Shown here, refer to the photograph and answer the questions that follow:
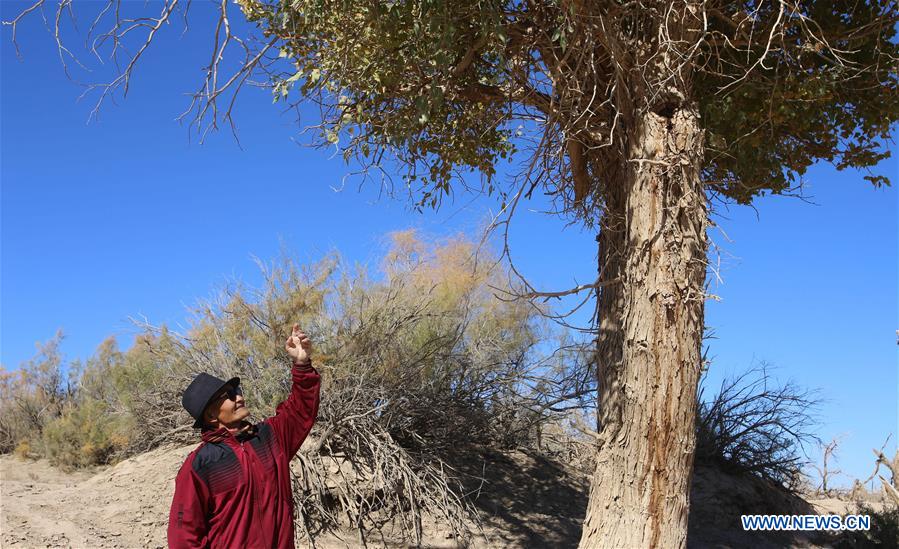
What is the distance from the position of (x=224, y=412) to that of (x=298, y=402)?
16.5 inches

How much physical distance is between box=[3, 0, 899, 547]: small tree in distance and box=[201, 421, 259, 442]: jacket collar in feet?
8.97

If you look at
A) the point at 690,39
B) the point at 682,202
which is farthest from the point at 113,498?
the point at 690,39

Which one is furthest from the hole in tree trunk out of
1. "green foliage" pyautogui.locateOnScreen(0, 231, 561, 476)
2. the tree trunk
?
"green foliage" pyautogui.locateOnScreen(0, 231, 561, 476)

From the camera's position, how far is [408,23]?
665 cm

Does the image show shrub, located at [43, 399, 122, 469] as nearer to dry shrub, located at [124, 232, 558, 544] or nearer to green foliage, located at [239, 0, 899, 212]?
dry shrub, located at [124, 232, 558, 544]

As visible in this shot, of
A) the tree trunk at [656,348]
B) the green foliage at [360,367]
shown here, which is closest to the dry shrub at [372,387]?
the green foliage at [360,367]

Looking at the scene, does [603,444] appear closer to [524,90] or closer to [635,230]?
[635,230]

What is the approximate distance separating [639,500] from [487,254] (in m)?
11.7

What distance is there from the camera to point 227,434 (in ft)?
13.6

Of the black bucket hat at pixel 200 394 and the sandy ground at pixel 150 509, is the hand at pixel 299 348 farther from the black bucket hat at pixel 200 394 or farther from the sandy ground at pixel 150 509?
the sandy ground at pixel 150 509

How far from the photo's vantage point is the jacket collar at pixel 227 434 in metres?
4.14

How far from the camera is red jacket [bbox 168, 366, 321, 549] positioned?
12.9 ft

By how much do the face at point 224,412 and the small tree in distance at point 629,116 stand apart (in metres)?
2.66

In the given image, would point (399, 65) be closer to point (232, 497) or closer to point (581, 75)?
point (581, 75)
